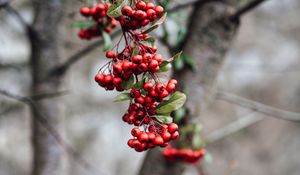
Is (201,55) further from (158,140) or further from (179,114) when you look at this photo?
(158,140)

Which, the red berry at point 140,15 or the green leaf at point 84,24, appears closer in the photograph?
the red berry at point 140,15

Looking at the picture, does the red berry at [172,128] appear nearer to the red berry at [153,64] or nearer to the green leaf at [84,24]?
the red berry at [153,64]

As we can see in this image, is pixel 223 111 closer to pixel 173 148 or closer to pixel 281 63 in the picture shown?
pixel 281 63

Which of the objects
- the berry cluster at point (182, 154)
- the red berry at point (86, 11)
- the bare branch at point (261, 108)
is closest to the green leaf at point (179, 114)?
the berry cluster at point (182, 154)

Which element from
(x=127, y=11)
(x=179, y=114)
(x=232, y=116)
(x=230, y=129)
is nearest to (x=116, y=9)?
(x=127, y=11)

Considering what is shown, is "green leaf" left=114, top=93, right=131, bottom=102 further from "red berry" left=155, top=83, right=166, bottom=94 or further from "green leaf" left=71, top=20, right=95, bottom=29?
"green leaf" left=71, top=20, right=95, bottom=29

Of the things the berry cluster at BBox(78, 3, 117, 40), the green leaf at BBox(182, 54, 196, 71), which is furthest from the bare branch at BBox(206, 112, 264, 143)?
the berry cluster at BBox(78, 3, 117, 40)
